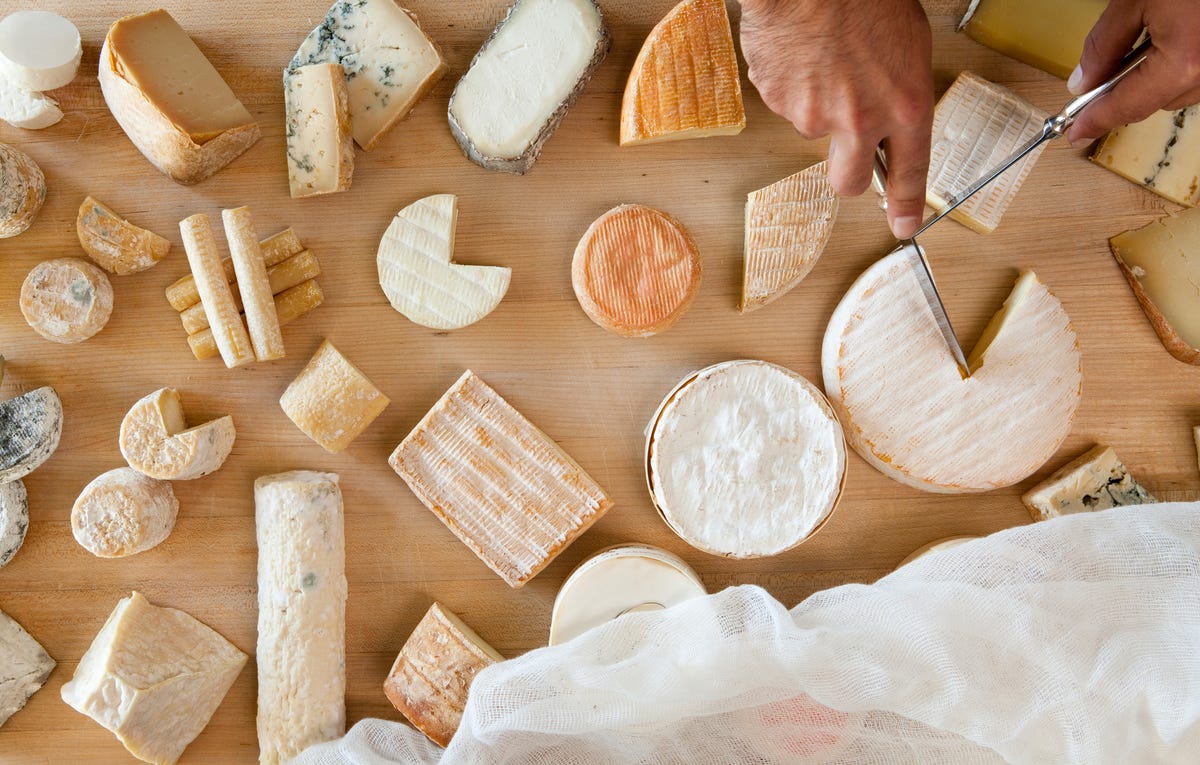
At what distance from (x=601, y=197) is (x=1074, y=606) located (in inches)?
47.9

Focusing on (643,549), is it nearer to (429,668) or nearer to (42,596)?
(429,668)

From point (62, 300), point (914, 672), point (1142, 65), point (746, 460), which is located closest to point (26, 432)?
point (62, 300)

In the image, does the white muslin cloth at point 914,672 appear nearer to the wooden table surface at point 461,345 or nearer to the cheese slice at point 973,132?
the wooden table surface at point 461,345

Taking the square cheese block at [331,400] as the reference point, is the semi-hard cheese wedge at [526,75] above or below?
above

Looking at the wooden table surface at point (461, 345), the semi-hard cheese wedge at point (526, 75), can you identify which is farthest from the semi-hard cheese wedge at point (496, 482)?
the semi-hard cheese wedge at point (526, 75)

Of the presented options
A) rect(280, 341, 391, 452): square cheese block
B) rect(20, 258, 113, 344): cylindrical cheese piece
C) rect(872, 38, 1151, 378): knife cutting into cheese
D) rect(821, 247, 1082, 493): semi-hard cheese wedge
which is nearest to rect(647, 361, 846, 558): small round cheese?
rect(821, 247, 1082, 493): semi-hard cheese wedge

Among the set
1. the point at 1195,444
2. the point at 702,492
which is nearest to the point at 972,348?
the point at 1195,444

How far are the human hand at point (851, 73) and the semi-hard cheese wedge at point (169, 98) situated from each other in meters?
1.04

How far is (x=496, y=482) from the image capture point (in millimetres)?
1711

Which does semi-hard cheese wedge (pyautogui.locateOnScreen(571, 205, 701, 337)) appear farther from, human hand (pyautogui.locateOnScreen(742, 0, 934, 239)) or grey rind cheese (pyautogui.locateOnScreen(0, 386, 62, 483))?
grey rind cheese (pyautogui.locateOnScreen(0, 386, 62, 483))

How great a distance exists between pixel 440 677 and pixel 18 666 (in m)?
0.88

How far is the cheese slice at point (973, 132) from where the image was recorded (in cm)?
173

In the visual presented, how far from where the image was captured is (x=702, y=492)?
5.46ft

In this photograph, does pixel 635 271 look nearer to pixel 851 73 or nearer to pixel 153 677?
pixel 851 73
